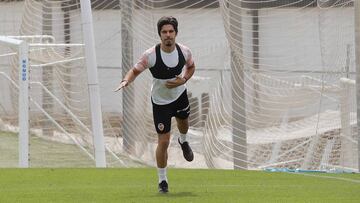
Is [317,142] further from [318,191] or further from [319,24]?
[318,191]

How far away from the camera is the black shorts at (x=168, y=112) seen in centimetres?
1280

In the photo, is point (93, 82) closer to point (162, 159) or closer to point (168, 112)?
point (168, 112)

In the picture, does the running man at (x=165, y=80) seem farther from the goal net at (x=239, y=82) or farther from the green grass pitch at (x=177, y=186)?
the goal net at (x=239, y=82)

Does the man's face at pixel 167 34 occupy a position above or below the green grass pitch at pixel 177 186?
above

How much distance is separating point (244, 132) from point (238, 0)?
2097 mm

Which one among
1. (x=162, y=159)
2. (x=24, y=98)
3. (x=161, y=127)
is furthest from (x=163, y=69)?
(x=24, y=98)

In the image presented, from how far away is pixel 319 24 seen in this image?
738 inches

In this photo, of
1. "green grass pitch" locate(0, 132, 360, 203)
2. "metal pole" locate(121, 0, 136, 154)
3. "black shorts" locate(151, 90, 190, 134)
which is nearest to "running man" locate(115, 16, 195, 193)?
"black shorts" locate(151, 90, 190, 134)

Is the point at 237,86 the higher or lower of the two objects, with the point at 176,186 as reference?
lower

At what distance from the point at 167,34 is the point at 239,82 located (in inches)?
280

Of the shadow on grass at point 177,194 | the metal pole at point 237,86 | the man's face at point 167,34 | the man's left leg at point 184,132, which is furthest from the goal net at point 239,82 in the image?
the man's face at point 167,34

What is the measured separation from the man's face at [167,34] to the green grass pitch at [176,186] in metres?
1.57

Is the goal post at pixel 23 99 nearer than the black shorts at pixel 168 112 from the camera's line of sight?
No

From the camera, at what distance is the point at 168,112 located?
12.9m
